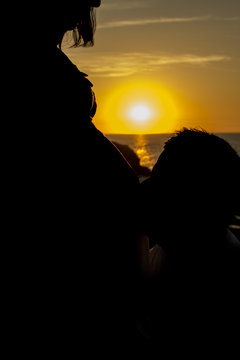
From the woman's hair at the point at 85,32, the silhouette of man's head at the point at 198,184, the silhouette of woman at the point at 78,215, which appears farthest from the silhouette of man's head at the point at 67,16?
the silhouette of man's head at the point at 198,184

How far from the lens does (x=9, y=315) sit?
0.84m

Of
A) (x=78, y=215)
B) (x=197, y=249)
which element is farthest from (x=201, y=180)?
(x=78, y=215)

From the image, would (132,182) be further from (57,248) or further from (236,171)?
(236,171)

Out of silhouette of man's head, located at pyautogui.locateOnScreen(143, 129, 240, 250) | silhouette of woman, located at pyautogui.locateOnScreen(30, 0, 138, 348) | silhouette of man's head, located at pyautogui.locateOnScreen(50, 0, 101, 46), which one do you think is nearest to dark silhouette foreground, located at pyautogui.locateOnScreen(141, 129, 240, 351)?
silhouette of man's head, located at pyautogui.locateOnScreen(143, 129, 240, 250)

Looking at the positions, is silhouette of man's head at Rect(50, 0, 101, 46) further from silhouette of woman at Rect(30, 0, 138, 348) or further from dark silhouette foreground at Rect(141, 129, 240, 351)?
dark silhouette foreground at Rect(141, 129, 240, 351)

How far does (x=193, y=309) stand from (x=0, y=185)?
1025mm

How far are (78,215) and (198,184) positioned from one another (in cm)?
69

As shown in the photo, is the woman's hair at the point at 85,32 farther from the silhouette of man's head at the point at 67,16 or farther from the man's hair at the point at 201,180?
the man's hair at the point at 201,180

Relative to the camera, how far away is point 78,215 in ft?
2.94

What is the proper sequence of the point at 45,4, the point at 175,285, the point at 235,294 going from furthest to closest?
the point at 175,285 < the point at 235,294 < the point at 45,4

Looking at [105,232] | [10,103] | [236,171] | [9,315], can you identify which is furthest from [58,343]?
[236,171]

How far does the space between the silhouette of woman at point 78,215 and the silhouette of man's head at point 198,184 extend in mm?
435

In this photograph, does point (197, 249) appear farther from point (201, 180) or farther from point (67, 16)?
point (67, 16)

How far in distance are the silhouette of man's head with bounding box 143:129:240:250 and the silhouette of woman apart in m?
0.44
